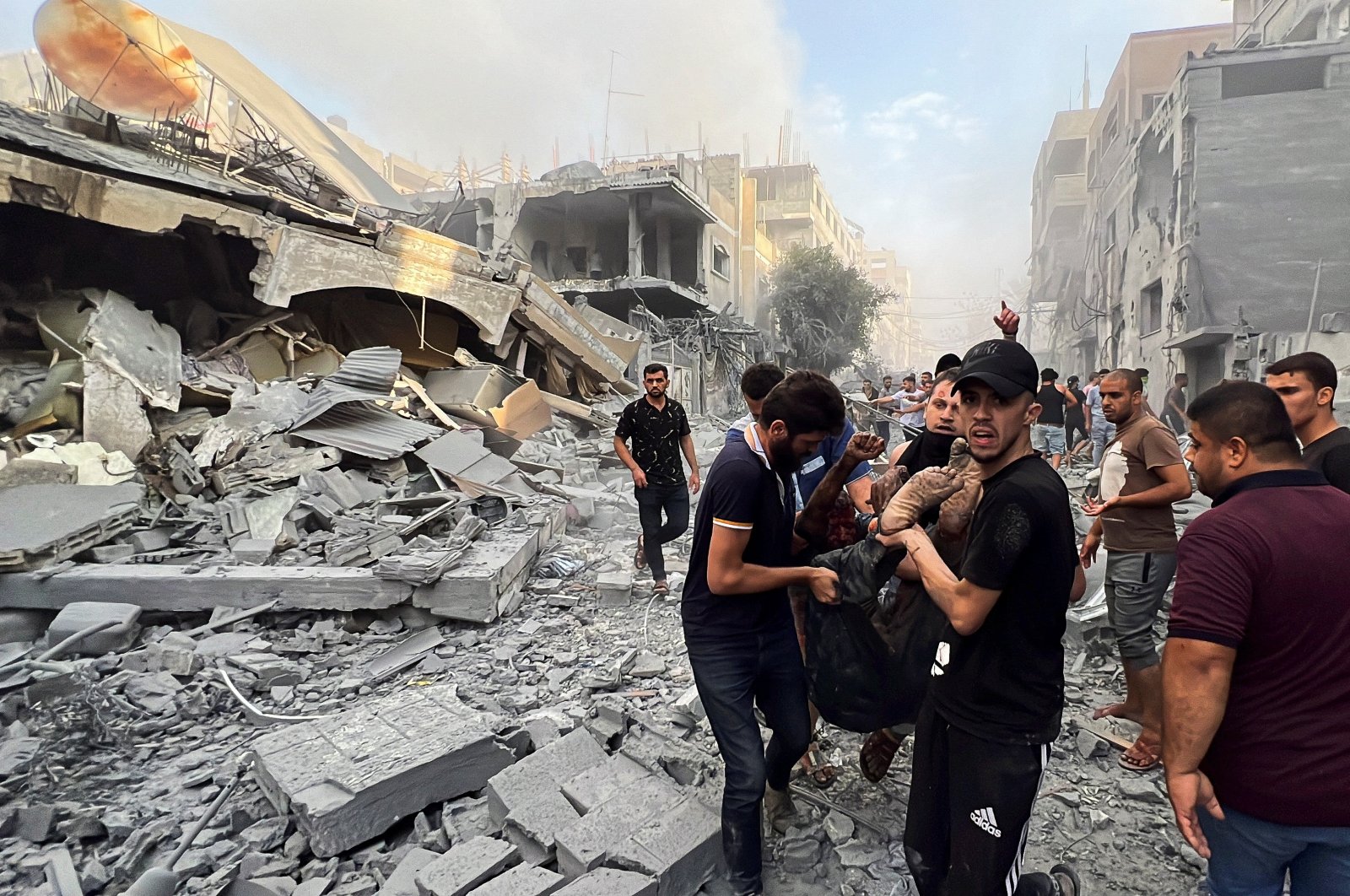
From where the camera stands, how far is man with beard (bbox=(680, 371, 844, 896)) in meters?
2.10

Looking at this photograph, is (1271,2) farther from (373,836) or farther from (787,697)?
(373,836)

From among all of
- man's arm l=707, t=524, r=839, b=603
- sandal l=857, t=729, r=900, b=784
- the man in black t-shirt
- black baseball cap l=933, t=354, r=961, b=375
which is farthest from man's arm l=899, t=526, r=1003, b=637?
black baseball cap l=933, t=354, r=961, b=375

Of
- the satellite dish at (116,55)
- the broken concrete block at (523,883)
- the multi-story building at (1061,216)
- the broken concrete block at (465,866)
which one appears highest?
the multi-story building at (1061,216)

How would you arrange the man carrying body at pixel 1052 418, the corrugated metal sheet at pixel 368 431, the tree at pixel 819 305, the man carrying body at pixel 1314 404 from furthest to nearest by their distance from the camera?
the tree at pixel 819 305
the man carrying body at pixel 1052 418
the corrugated metal sheet at pixel 368 431
the man carrying body at pixel 1314 404

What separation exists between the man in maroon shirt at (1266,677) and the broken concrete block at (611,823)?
1685 mm

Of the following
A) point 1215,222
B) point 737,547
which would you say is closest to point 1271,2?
point 1215,222

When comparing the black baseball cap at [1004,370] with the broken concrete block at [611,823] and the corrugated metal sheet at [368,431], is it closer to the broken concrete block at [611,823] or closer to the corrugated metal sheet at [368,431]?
the broken concrete block at [611,823]

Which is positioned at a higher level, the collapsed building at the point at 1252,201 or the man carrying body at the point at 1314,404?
the collapsed building at the point at 1252,201

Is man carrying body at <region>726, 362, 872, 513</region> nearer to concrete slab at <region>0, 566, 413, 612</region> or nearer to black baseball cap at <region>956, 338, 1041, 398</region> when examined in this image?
black baseball cap at <region>956, 338, 1041, 398</region>

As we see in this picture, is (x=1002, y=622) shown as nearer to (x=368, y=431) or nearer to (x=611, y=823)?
(x=611, y=823)

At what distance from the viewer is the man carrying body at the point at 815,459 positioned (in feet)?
9.03

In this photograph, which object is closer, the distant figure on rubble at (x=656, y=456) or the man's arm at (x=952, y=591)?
the man's arm at (x=952, y=591)

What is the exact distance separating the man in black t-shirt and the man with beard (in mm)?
513

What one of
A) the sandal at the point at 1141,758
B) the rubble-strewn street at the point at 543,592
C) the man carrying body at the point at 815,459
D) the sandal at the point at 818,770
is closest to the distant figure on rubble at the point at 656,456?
→ the rubble-strewn street at the point at 543,592
